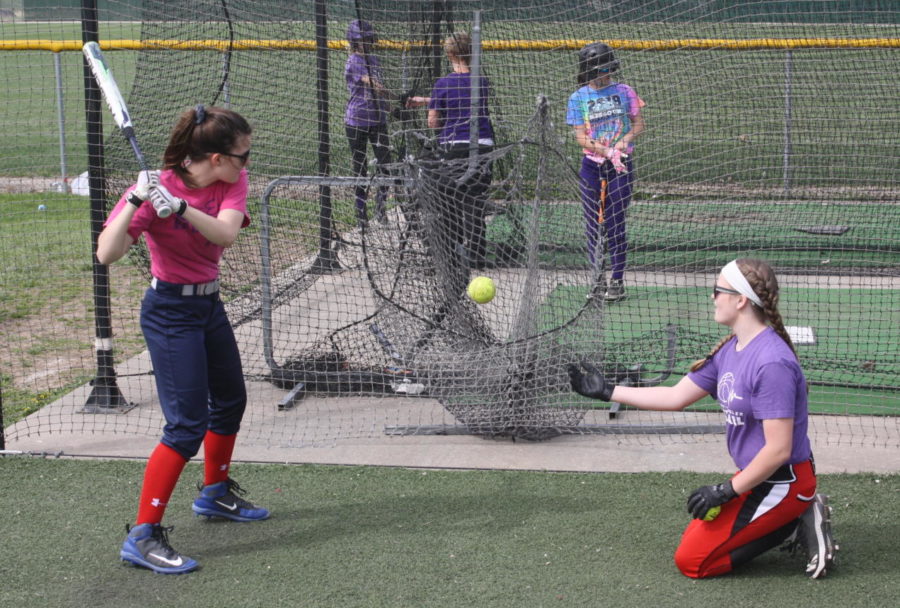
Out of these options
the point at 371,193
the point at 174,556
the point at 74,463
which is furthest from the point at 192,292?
the point at 371,193

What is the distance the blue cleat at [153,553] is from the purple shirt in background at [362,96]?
9.98 feet

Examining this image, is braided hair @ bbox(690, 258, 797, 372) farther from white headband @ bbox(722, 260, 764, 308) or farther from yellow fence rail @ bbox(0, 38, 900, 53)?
yellow fence rail @ bbox(0, 38, 900, 53)

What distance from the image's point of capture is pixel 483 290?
5309mm

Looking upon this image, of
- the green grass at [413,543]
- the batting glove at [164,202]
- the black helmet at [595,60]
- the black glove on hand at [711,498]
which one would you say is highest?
the black helmet at [595,60]

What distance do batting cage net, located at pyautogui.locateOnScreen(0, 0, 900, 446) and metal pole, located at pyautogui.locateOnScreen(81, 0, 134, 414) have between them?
2 cm

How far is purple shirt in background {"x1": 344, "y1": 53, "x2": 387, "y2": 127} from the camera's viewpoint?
6.00 m

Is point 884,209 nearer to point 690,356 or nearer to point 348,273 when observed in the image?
point 690,356

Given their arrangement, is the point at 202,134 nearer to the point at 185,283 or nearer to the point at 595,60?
the point at 185,283

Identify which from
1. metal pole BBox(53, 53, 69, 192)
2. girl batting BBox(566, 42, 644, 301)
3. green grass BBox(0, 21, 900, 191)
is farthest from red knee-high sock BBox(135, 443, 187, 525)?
metal pole BBox(53, 53, 69, 192)

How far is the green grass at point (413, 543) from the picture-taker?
3.57 meters

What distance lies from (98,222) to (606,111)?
3.64 metres

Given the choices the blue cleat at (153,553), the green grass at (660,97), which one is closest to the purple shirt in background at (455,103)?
the green grass at (660,97)

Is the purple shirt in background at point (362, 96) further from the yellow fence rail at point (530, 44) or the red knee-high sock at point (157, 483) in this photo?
the red knee-high sock at point (157, 483)

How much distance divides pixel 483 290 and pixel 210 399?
1715 millimetres
